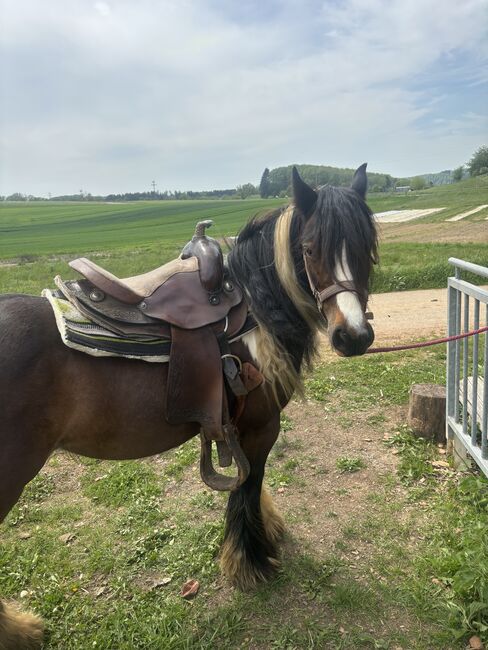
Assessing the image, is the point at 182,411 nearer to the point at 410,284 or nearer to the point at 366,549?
the point at 366,549

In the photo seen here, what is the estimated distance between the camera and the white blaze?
196cm

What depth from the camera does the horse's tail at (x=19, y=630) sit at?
7.53 feet

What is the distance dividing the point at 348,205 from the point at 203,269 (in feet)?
2.48

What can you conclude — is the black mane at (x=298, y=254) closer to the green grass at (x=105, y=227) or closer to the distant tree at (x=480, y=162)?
the green grass at (x=105, y=227)

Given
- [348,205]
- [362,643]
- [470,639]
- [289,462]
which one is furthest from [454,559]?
[348,205]

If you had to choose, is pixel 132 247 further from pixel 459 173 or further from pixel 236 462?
pixel 459 173

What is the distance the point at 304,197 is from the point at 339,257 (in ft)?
1.13

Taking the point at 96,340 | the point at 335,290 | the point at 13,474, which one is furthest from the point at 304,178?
the point at 13,474

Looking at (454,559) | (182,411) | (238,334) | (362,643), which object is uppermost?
(238,334)

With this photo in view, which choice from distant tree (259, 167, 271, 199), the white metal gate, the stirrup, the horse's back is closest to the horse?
the horse's back

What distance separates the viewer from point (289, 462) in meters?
3.82

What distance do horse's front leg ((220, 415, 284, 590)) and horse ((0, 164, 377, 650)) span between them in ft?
1.15

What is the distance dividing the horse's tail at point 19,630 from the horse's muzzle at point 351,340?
2.19 metres

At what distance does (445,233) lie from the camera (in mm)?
21156
